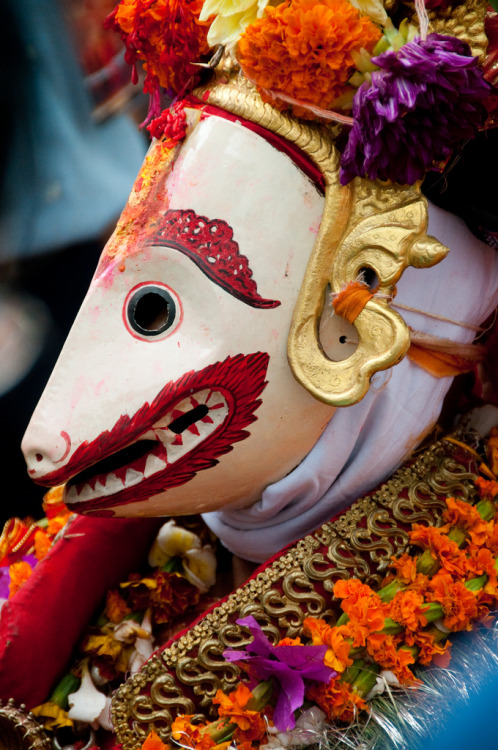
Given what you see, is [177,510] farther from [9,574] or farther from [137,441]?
[9,574]

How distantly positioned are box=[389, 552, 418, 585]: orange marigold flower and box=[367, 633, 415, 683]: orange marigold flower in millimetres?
93

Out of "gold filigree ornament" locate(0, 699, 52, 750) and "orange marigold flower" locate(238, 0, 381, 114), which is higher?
"orange marigold flower" locate(238, 0, 381, 114)

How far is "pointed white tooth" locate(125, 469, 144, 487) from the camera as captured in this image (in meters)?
1.20

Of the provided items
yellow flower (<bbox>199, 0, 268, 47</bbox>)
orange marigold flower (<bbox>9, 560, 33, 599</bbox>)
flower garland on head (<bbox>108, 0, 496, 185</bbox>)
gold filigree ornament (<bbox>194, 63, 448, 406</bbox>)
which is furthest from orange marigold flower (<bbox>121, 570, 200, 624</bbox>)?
yellow flower (<bbox>199, 0, 268, 47</bbox>)

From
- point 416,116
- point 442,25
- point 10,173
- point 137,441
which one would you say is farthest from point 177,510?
point 10,173

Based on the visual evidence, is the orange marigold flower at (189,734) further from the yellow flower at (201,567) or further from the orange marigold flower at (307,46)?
the orange marigold flower at (307,46)

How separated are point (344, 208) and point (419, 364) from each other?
28cm

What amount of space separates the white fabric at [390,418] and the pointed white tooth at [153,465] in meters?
0.19

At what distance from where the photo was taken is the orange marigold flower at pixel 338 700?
43.4 inches

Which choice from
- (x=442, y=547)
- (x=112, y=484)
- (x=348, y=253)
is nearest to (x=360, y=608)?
(x=442, y=547)

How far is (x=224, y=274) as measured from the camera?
113cm

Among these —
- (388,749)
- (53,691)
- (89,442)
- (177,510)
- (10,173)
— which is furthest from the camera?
(10,173)

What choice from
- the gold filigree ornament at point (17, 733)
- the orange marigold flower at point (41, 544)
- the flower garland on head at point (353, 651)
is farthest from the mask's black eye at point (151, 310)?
the gold filigree ornament at point (17, 733)

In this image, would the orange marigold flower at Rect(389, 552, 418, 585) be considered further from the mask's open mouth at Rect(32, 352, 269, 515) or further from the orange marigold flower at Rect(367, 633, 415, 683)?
the mask's open mouth at Rect(32, 352, 269, 515)
